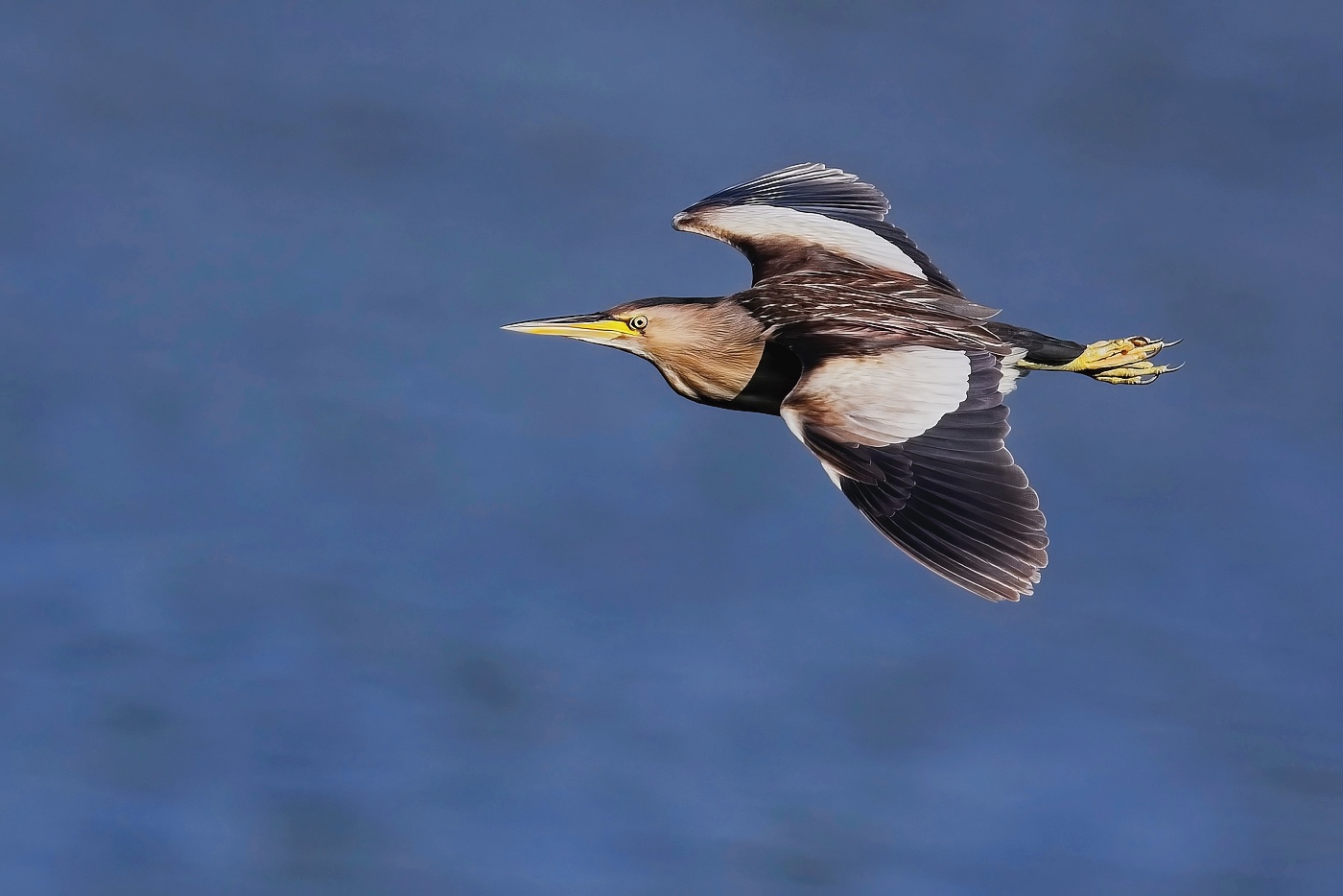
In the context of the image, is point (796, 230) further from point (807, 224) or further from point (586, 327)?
point (586, 327)

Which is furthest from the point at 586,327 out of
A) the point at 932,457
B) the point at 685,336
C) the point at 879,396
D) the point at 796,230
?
the point at 932,457

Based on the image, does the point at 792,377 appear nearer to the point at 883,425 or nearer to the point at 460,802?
the point at 883,425

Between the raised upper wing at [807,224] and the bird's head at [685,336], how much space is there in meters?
0.85

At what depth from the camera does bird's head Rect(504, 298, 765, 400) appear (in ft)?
37.2

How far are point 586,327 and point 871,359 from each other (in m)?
2.20

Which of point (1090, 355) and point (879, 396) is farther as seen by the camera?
point (1090, 355)

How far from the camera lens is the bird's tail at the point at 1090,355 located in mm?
11523

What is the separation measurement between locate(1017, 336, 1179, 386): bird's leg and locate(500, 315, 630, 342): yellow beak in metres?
2.63

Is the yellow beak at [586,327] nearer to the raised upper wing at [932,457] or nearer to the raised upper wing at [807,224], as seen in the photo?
the raised upper wing at [807,224]

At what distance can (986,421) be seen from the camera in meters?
9.95

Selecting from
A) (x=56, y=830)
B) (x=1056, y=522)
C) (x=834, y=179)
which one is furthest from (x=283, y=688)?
(x=834, y=179)

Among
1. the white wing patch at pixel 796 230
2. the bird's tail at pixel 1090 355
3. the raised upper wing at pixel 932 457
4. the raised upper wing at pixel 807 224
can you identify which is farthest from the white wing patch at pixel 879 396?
the white wing patch at pixel 796 230

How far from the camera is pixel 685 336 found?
37.8 feet

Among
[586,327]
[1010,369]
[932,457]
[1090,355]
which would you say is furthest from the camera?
[1090,355]
